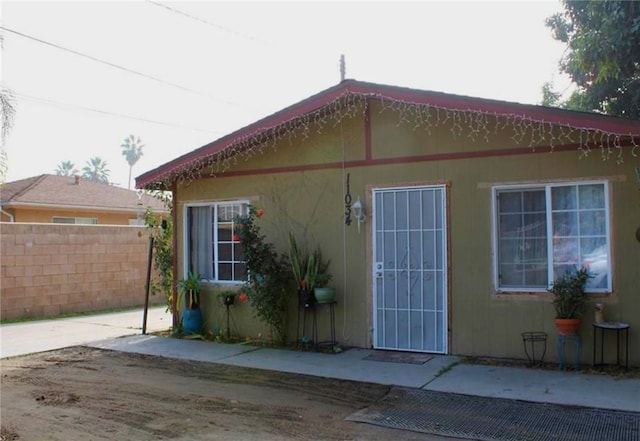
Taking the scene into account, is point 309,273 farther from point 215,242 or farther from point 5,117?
point 5,117

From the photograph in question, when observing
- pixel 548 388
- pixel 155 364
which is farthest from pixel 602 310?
pixel 155 364

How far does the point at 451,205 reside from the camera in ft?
25.9

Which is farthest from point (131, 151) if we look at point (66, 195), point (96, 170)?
point (66, 195)

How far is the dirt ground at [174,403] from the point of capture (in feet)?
16.9

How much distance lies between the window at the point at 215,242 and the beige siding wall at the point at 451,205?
1.15ft

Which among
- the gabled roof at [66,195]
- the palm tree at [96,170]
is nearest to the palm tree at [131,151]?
the palm tree at [96,170]

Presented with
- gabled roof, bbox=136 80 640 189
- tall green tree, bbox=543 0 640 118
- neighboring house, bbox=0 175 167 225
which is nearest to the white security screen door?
gabled roof, bbox=136 80 640 189

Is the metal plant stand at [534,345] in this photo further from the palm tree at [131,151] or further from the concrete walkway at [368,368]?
the palm tree at [131,151]

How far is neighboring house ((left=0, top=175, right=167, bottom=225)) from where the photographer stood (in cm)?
1775

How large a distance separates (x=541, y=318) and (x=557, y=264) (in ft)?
2.31

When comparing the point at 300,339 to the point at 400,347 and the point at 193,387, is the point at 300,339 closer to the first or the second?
the point at 400,347

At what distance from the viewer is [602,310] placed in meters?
6.92

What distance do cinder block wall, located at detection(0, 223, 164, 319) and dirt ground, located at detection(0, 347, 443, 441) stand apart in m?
4.61

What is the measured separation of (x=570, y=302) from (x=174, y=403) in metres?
4.62
